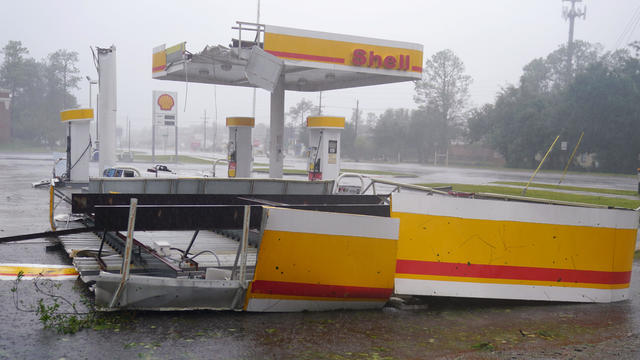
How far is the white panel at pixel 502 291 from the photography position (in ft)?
20.5

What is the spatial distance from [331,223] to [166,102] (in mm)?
33174

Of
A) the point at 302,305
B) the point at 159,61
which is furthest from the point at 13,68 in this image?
the point at 302,305

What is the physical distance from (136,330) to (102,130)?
13.8 meters

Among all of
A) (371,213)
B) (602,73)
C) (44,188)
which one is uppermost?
(602,73)

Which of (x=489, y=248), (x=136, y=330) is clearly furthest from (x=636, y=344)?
(x=136, y=330)

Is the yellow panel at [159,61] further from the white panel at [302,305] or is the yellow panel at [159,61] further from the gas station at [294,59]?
the white panel at [302,305]

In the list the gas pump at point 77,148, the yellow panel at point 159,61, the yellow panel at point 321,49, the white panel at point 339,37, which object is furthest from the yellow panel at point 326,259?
the gas pump at point 77,148

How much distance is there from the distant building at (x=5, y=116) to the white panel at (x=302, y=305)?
3456 inches

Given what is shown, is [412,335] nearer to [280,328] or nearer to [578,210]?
[280,328]

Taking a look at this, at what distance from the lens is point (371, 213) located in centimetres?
633

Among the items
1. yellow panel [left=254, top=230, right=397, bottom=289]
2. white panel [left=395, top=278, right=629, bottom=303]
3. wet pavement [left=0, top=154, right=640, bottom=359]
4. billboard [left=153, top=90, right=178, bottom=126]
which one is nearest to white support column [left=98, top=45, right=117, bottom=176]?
wet pavement [left=0, top=154, right=640, bottom=359]

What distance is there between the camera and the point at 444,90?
286 ft

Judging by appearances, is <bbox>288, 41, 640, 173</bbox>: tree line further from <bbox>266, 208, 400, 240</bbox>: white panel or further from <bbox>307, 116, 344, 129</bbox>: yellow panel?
<bbox>266, 208, 400, 240</bbox>: white panel

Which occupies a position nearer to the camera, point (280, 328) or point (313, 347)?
point (313, 347)
